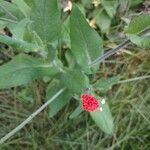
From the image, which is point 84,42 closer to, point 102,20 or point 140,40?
point 140,40

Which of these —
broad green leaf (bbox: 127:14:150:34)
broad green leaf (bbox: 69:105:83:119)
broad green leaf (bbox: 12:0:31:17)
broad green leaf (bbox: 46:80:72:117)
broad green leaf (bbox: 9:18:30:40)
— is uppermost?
broad green leaf (bbox: 12:0:31:17)

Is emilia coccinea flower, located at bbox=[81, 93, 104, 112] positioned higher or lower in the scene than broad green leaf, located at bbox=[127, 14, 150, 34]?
lower

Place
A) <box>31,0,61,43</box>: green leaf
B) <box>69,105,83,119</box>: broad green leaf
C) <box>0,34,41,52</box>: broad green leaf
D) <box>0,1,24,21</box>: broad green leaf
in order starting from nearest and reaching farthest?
1. <box>0,34,41,52</box>: broad green leaf
2. <box>31,0,61,43</box>: green leaf
3. <box>0,1,24,21</box>: broad green leaf
4. <box>69,105,83,119</box>: broad green leaf

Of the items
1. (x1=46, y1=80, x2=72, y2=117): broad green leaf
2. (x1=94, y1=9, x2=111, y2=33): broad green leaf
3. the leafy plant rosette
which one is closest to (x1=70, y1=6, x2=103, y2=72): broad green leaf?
the leafy plant rosette

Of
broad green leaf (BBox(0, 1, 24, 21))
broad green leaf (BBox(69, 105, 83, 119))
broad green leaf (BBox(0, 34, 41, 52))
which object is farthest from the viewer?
broad green leaf (BBox(69, 105, 83, 119))

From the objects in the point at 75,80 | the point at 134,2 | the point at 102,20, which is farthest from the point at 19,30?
the point at 134,2

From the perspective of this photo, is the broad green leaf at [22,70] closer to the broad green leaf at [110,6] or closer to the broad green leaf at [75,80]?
the broad green leaf at [75,80]

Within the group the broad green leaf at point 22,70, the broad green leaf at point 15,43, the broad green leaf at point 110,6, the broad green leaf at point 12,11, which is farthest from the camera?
the broad green leaf at point 110,6

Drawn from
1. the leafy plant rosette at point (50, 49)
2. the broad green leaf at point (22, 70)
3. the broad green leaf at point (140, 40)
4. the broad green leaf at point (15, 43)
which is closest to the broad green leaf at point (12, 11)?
the leafy plant rosette at point (50, 49)

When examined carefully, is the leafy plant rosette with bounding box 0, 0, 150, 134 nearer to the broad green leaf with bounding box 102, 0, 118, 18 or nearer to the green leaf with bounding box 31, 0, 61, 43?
the green leaf with bounding box 31, 0, 61, 43
